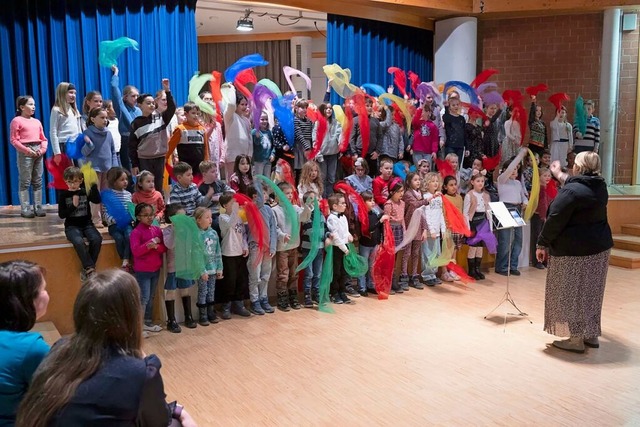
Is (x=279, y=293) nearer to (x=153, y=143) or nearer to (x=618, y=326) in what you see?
(x=153, y=143)

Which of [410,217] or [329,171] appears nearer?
[410,217]

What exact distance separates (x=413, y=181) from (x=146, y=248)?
297 cm

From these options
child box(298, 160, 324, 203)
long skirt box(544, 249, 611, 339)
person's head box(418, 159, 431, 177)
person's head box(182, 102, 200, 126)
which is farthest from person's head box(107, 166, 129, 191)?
long skirt box(544, 249, 611, 339)

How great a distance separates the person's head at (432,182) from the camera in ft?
21.9

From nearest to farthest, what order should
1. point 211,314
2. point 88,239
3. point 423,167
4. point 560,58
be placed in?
point 88,239, point 211,314, point 423,167, point 560,58

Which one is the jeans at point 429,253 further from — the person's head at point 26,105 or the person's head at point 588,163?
the person's head at point 26,105

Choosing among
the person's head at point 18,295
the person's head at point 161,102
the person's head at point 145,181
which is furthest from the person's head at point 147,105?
the person's head at point 18,295

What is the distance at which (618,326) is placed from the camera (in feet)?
17.7

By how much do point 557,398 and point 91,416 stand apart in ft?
10.3

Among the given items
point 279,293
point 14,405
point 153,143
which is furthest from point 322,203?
point 14,405

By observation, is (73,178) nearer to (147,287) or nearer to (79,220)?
(79,220)

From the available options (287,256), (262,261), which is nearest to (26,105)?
(262,261)

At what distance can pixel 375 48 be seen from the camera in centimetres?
1014

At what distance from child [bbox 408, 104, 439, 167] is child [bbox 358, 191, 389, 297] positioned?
1540mm
